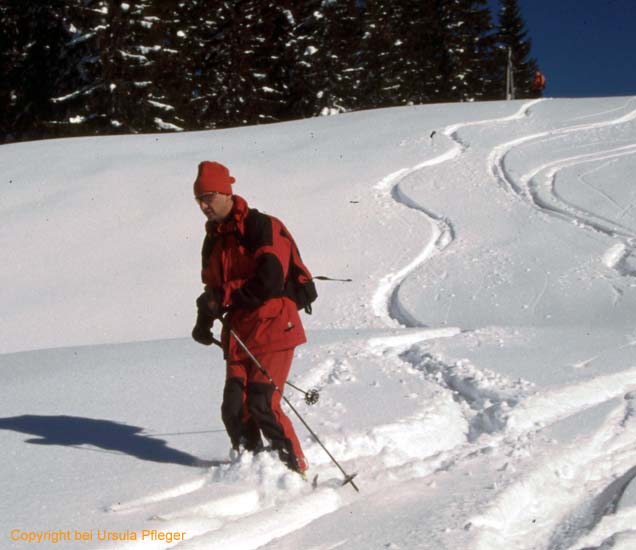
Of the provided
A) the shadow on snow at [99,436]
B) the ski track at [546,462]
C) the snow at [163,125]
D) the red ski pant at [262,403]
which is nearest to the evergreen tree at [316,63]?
the snow at [163,125]

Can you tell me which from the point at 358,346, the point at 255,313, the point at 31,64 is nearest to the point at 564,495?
the point at 255,313

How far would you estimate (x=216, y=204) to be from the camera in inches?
135

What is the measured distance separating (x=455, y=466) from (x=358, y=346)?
2.35m

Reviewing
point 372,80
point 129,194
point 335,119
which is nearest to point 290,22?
point 372,80

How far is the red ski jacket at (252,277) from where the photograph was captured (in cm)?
341

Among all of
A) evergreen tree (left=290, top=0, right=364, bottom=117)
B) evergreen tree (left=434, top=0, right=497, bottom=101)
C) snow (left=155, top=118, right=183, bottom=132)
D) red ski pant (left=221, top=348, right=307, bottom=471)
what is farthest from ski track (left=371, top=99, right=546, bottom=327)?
evergreen tree (left=434, top=0, right=497, bottom=101)

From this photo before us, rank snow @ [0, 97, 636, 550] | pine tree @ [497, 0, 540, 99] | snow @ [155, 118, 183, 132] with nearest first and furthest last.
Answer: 1. snow @ [0, 97, 636, 550]
2. snow @ [155, 118, 183, 132]
3. pine tree @ [497, 0, 540, 99]

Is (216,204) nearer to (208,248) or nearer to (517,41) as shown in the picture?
(208,248)

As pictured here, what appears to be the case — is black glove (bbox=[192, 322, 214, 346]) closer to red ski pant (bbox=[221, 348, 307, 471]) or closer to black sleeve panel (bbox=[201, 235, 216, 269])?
red ski pant (bbox=[221, 348, 307, 471])

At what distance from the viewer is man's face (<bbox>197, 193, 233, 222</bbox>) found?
3416 mm

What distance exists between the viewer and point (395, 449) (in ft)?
13.4

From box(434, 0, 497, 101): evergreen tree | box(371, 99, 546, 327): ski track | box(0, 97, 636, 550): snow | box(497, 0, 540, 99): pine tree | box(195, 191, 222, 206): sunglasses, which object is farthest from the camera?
box(497, 0, 540, 99): pine tree

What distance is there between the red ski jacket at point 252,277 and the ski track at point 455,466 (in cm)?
58

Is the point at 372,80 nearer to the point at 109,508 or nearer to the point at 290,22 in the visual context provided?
the point at 290,22
